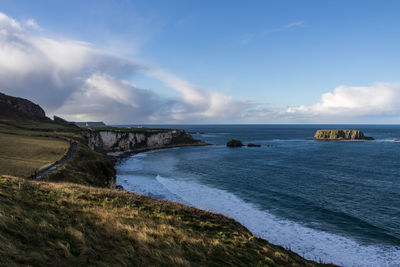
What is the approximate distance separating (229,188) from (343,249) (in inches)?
736

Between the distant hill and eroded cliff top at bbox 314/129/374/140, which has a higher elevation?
the distant hill

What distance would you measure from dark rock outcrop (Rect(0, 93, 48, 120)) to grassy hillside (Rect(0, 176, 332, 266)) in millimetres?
96182

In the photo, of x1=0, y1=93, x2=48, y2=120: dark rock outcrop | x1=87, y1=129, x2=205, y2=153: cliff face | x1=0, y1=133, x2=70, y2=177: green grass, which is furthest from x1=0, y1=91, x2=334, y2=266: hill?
x1=0, y1=93, x2=48, y2=120: dark rock outcrop

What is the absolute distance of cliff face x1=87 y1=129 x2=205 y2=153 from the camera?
86.2 m

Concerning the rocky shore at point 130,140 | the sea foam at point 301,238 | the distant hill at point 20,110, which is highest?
the distant hill at point 20,110

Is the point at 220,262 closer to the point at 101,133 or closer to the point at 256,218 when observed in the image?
the point at 256,218

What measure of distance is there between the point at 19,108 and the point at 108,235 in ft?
368

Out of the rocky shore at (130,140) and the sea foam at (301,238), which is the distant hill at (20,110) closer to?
the rocky shore at (130,140)

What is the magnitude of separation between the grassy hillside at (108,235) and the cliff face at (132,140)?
67.4 meters

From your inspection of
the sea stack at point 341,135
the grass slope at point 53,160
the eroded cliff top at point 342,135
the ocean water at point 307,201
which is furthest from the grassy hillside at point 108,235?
the eroded cliff top at point 342,135

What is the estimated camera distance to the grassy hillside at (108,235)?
7.55 metres

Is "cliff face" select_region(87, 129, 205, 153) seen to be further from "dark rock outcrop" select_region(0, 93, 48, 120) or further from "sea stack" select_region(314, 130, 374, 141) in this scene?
"sea stack" select_region(314, 130, 374, 141)

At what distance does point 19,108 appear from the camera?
9519 cm

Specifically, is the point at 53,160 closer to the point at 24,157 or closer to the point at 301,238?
the point at 24,157
